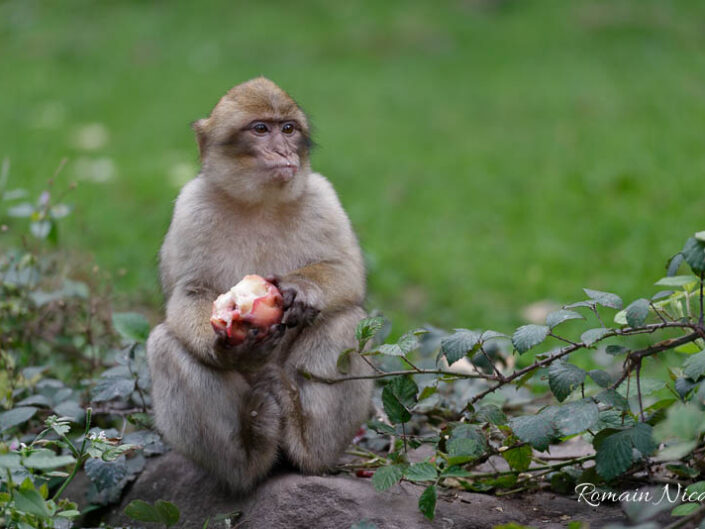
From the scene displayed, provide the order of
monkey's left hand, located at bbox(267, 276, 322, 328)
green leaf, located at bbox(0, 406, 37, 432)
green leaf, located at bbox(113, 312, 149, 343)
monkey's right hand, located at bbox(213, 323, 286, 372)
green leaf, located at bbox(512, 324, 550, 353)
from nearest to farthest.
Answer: green leaf, located at bbox(512, 324, 550, 353) < monkey's right hand, located at bbox(213, 323, 286, 372) < monkey's left hand, located at bbox(267, 276, 322, 328) < green leaf, located at bbox(0, 406, 37, 432) < green leaf, located at bbox(113, 312, 149, 343)

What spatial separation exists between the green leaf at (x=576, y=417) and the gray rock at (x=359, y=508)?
41 cm

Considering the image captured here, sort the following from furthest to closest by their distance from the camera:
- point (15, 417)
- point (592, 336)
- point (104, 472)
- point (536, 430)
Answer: point (15, 417), point (104, 472), point (536, 430), point (592, 336)

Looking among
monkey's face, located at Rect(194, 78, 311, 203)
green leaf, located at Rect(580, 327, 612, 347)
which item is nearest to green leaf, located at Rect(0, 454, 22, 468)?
monkey's face, located at Rect(194, 78, 311, 203)

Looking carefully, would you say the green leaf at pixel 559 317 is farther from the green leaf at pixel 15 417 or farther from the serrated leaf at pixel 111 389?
the green leaf at pixel 15 417

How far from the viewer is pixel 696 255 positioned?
2898mm

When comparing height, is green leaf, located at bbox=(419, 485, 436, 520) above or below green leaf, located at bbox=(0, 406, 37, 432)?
above

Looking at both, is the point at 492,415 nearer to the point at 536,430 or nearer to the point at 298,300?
the point at 536,430

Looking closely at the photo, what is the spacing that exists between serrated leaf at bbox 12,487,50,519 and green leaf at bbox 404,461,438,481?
46.5 inches

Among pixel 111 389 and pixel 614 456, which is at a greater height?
pixel 614 456

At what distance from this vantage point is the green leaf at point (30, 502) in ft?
9.36

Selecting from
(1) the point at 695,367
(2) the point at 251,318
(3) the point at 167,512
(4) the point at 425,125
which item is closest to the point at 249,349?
(2) the point at 251,318

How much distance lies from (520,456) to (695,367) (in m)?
0.75

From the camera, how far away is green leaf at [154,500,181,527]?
11.0 feet

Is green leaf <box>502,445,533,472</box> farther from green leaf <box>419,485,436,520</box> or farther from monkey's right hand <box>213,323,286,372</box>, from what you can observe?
monkey's right hand <box>213,323,286,372</box>
